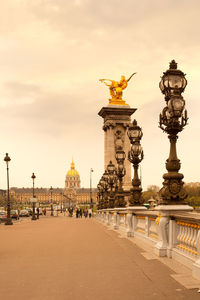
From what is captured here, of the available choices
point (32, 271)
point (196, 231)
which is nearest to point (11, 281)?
point (32, 271)

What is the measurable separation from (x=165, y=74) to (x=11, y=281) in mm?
7472

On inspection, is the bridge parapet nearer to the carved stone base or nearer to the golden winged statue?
the carved stone base

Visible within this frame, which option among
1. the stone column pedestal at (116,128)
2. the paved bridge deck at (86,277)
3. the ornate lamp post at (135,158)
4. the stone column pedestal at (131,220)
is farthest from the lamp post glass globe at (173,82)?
the stone column pedestal at (116,128)

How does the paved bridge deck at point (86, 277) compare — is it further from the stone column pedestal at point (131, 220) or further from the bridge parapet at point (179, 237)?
the stone column pedestal at point (131, 220)

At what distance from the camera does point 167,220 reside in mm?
11820

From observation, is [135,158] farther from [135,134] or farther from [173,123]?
[173,123]

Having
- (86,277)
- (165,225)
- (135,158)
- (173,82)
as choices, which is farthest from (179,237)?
(135,158)

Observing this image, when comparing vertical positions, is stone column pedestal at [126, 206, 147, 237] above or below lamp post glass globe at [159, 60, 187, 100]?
below

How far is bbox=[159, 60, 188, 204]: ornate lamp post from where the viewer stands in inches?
472

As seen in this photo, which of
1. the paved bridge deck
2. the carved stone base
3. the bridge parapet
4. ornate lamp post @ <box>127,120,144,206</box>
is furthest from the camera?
ornate lamp post @ <box>127,120,144,206</box>

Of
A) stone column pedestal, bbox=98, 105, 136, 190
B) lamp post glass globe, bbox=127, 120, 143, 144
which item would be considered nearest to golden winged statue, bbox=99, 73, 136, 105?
stone column pedestal, bbox=98, 105, 136, 190

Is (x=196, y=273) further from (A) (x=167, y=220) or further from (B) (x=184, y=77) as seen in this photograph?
(B) (x=184, y=77)

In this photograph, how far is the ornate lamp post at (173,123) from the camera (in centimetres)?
1198

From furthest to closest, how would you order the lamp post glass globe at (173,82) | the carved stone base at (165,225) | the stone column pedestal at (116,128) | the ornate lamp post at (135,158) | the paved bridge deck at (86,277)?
1. the stone column pedestal at (116,128)
2. the ornate lamp post at (135,158)
3. the lamp post glass globe at (173,82)
4. the carved stone base at (165,225)
5. the paved bridge deck at (86,277)
